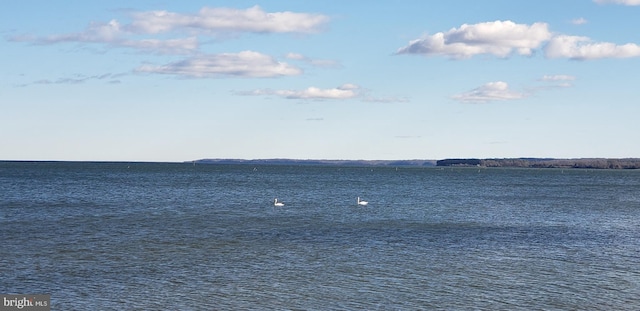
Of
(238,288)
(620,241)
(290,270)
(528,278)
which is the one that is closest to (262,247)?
(290,270)

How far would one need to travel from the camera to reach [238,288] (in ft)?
114

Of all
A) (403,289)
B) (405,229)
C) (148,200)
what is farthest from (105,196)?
(403,289)

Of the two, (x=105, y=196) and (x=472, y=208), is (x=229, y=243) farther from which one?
(x=105, y=196)

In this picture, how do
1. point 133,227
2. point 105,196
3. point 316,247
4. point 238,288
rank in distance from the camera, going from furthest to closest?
point 105,196 < point 133,227 < point 316,247 < point 238,288

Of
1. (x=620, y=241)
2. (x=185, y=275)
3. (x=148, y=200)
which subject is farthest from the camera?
(x=148, y=200)

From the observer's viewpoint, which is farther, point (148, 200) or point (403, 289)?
point (148, 200)

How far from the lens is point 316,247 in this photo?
48.6 meters

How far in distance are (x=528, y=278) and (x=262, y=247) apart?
730 inches

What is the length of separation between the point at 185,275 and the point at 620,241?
3379 centimetres

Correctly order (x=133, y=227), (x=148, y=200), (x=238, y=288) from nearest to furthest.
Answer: (x=238, y=288) < (x=133, y=227) < (x=148, y=200)

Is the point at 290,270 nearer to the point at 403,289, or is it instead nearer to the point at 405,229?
the point at 403,289

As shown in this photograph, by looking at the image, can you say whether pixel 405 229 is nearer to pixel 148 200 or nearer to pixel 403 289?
pixel 403 289

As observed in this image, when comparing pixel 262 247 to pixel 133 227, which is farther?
pixel 133 227

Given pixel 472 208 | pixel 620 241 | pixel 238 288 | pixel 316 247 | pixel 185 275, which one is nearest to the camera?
pixel 238 288
